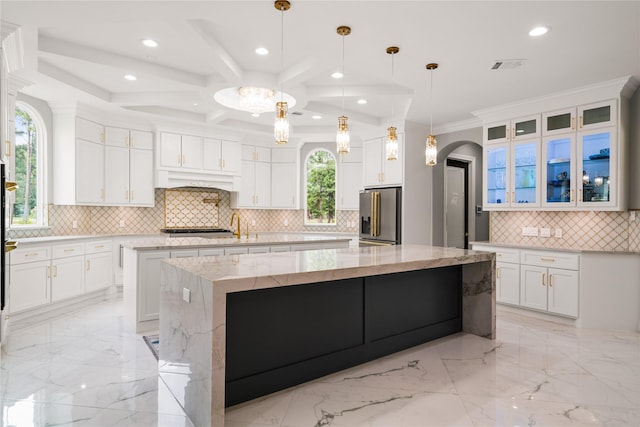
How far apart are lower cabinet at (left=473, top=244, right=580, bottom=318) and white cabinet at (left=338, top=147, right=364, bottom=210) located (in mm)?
2814

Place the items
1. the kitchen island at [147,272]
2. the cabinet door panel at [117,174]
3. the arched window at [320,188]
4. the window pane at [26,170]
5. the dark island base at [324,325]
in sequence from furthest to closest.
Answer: the arched window at [320,188] → the cabinet door panel at [117,174] → the window pane at [26,170] → the kitchen island at [147,272] → the dark island base at [324,325]

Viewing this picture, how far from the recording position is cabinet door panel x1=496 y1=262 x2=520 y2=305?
4.74 m

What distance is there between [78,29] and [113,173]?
2.83 metres

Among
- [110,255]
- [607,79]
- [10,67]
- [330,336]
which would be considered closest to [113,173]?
[110,255]

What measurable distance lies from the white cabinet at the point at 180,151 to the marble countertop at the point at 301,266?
407 cm

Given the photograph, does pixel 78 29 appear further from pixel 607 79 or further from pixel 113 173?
pixel 607 79

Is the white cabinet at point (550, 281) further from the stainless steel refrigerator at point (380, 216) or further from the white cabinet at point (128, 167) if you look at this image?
the white cabinet at point (128, 167)

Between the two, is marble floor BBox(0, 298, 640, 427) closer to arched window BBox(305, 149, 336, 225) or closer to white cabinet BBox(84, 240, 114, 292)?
white cabinet BBox(84, 240, 114, 292)

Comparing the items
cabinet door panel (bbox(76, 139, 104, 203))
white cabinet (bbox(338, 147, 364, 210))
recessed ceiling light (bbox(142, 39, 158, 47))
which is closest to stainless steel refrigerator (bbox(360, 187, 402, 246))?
white cabinet (bbox(338, 147, 364, 210))

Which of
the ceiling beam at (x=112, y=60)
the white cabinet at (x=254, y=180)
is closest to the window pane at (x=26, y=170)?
the ceiling beam at (x=112, y=60)

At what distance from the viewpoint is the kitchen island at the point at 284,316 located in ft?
6.65

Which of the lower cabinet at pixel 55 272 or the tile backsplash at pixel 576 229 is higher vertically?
the tile backsplash at pixel 576 229

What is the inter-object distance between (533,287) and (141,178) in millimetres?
5855

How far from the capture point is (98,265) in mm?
5340
